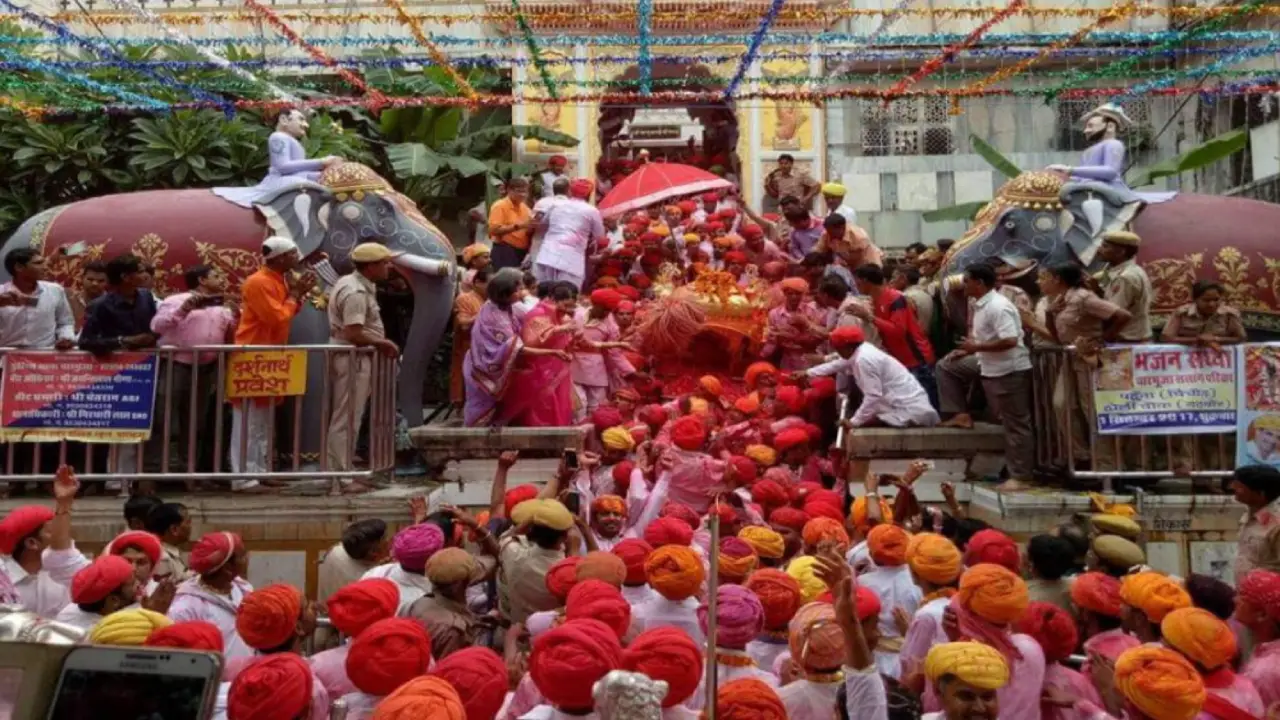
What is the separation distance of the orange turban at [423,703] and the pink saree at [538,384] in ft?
15.9

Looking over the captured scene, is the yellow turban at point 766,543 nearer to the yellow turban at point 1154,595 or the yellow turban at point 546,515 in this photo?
the yellow turban at point 546,515

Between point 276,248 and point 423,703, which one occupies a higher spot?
point 276,248

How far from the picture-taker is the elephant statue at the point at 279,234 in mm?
8070

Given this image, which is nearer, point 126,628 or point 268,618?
point 126,628

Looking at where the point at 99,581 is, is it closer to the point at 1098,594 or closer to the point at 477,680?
the point at 477,680

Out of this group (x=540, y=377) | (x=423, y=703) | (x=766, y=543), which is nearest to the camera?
(x=423, y=703)

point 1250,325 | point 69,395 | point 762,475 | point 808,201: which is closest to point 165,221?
point 69,395

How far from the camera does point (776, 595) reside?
3898 millimetres

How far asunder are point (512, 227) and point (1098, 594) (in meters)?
7.64

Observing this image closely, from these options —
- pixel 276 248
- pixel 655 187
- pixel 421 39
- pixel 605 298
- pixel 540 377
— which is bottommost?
pixel 540 377

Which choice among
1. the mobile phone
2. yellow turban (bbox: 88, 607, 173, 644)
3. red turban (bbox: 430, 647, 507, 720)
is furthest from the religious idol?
the mobile phone

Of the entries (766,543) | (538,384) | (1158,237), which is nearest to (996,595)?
(766,543)

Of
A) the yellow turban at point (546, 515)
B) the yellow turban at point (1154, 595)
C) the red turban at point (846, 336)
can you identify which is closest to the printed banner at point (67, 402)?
the yellow turban at point (546, 515)

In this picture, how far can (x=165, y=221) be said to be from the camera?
8195 millimetres
